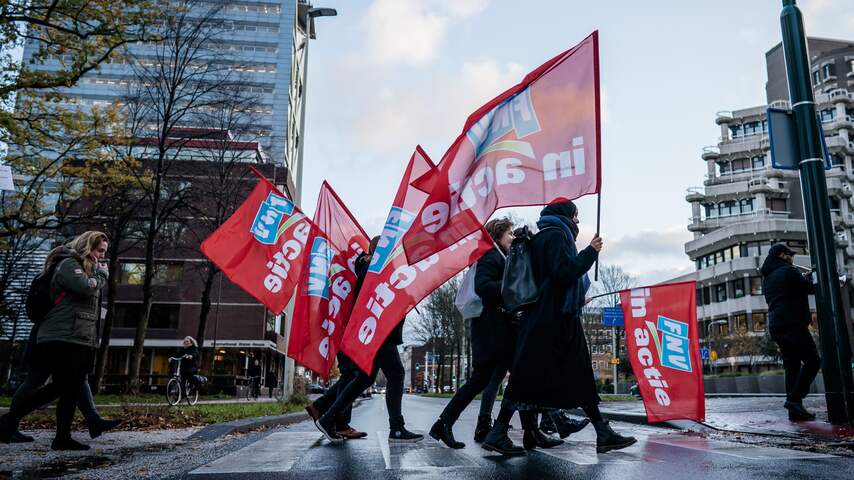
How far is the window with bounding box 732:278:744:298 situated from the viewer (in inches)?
2630

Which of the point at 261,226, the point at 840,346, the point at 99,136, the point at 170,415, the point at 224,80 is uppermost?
the point at 224,80

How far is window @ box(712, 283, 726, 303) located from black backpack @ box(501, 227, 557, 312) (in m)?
69.7

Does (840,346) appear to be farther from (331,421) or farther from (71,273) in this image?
(71,273)

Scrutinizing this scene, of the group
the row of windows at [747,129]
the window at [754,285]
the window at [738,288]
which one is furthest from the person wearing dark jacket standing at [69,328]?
the row of windows at [747,129]

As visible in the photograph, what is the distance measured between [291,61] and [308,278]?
8422 centimetres

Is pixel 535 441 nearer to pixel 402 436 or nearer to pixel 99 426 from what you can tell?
pixel 402 436

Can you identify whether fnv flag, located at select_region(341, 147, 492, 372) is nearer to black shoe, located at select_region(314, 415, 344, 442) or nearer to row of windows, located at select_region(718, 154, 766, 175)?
black shoe, located at select_region(314, 415, 344, 442)

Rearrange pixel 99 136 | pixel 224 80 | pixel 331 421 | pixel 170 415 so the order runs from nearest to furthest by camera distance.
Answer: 1. pixel 331 421
2. pixel 170 415
3. pixel 99 136
4. pixel 224 80

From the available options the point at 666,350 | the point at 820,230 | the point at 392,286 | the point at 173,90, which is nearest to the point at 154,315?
the point at 173,90

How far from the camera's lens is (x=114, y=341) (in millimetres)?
53719

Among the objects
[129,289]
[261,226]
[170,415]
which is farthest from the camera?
[129,289]

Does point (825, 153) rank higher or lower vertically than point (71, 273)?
higher

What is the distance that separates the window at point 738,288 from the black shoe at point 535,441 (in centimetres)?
6718

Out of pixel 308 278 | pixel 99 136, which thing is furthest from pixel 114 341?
pixel 308 278
